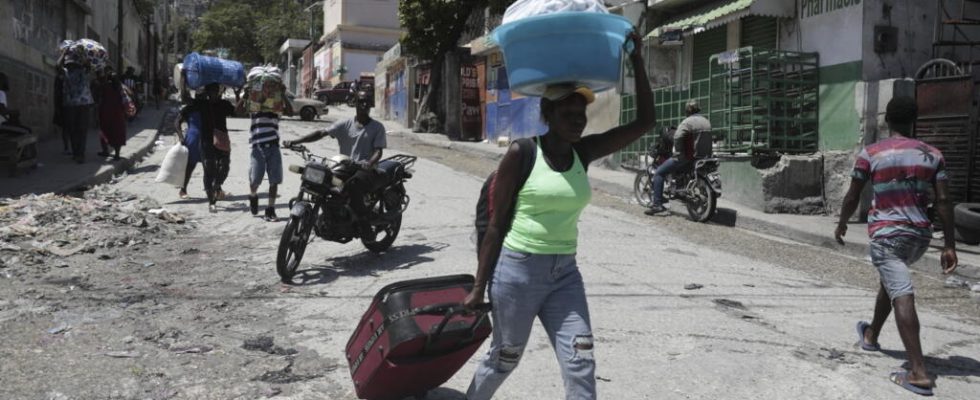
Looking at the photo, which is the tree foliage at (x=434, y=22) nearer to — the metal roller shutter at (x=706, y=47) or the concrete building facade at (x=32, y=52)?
the concrete building facade at (x=32, y=52)

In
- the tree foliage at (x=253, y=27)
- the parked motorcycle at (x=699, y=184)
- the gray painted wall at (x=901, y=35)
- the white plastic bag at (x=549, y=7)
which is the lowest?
the parked motorcycle at (x=699, y=184)

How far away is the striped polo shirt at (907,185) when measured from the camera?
446 cm

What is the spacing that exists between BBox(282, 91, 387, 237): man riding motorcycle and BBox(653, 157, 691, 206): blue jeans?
528 centimetres

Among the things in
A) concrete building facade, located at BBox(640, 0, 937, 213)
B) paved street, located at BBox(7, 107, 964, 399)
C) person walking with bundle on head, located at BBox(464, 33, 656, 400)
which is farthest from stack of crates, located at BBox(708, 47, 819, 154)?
person walking with bundle on head, located at BBox(464, 33, 656, 400)

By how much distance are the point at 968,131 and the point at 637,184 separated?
186 inches

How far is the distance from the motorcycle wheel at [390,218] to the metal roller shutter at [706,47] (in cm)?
973

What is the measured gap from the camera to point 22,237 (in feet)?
25.2

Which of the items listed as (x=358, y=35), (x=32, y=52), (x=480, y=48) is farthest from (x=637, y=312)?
(x=358, y=35)

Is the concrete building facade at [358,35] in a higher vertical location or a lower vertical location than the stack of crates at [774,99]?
higher

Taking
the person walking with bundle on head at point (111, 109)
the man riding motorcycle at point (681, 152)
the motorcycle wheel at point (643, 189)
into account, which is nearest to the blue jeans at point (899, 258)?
the man riding motorcycle at point (681, 152)

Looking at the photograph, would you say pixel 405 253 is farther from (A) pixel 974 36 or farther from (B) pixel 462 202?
(A) pixel 974 36

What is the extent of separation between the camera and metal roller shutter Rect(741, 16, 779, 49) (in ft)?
45.3

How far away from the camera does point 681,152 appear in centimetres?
1155

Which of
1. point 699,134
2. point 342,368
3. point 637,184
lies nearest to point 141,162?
point 637,184
